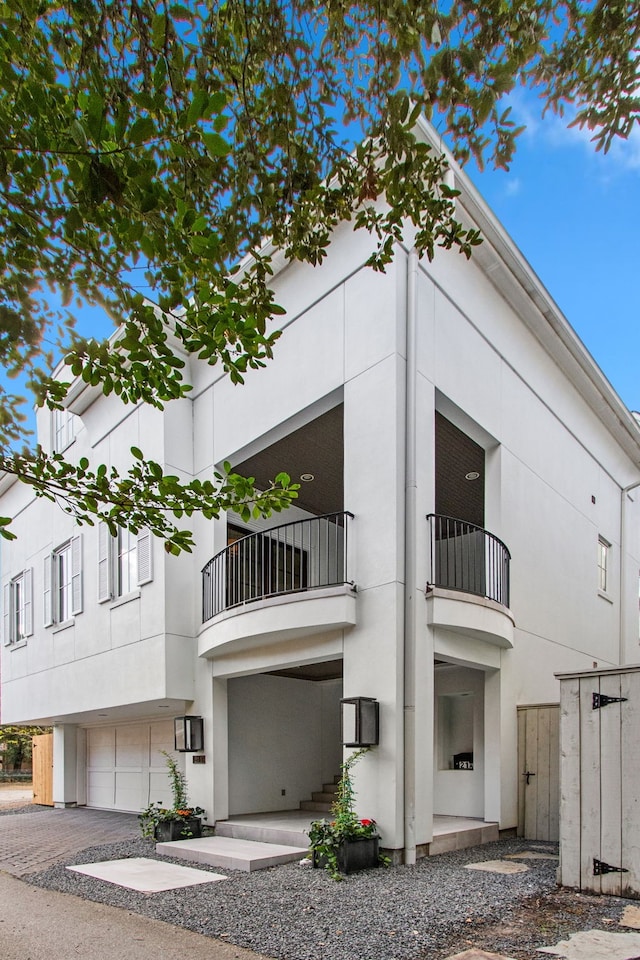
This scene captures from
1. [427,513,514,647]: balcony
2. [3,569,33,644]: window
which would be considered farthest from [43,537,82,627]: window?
[427,513,514,647]: balcony

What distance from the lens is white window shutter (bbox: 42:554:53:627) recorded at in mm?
14899

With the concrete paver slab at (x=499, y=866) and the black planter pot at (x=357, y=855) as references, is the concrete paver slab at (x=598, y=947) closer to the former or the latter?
the concrete paver slab at (x=499, y=866)

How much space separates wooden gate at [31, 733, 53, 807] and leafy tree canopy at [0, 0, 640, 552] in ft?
50.5

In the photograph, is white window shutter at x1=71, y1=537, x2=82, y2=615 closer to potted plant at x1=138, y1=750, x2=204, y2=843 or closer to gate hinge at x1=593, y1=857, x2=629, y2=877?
potted plant at x1=138, y1=750, x2=204, y2=843

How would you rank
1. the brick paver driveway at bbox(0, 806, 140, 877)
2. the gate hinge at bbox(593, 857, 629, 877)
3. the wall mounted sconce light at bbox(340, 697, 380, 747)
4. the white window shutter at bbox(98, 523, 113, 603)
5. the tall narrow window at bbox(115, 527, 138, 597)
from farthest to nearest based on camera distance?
the white window shutter at bbox(98, 523, 113, 603) → the tall narrow window at bbox(115, 527, 138, 597) → the brick paver driveway at bbox(0, 806, 140, 877) → the wall mounted sconce light at bbox(340, 697, 380, 747) → the gate hinge at bbox(593, 857, 629, 877)

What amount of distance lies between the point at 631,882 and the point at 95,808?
13134 millimetres

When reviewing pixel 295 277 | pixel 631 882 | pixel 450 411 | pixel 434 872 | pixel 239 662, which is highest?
pixel 295 277

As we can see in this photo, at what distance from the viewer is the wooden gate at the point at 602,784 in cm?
574

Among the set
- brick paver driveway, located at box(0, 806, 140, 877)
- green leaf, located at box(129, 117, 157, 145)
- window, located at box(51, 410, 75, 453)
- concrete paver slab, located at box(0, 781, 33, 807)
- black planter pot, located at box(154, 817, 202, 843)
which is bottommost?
concrete paver slab, located at box(0, 781, 33, 807)

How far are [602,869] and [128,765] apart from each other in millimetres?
11029

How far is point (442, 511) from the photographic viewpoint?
13.5 m

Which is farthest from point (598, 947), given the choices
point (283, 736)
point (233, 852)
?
point (283, 736)

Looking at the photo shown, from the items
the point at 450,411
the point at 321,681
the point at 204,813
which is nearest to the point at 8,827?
the point at 204,813

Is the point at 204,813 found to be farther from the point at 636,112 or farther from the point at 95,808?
the point at 636,112
